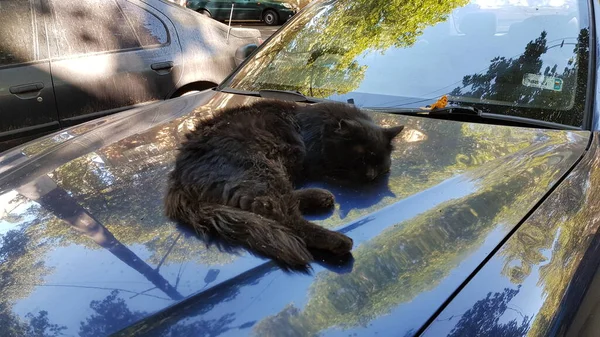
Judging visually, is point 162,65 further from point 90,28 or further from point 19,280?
point 19,280

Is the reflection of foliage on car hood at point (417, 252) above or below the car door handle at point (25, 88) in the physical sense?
above

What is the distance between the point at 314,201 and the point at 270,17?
724 inches

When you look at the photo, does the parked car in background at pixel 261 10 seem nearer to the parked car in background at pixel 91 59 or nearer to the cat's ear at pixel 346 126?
the parked car in background at pixel 91 59

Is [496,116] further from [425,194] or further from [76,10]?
[76,10]

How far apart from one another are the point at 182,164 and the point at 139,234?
1.37 feet

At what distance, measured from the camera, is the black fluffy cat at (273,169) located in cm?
147

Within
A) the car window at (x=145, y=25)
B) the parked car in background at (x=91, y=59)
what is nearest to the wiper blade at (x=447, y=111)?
the parked car in background at (x=91, y=59)

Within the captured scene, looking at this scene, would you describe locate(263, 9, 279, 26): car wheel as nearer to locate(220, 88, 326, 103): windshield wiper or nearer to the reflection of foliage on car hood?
locate(220, 88, 326, 103): windshield wiper

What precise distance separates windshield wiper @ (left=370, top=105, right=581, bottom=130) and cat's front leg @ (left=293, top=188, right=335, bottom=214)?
95 centimetres

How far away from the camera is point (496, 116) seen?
2.31 metres

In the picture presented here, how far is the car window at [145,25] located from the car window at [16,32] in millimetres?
820

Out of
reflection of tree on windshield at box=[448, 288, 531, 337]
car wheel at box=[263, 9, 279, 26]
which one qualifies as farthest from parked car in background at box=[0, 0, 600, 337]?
car wheel at box=[263, 9, 279, 26]

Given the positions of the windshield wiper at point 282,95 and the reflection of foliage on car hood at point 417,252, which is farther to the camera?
the windshield wiper at point 282,95

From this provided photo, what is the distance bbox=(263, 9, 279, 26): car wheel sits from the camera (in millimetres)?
18859
